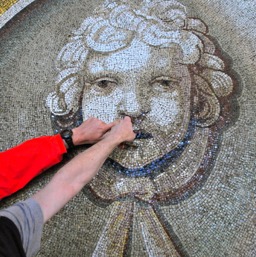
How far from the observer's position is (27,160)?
1.69 m

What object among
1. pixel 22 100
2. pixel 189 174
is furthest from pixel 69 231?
pixel 22 100

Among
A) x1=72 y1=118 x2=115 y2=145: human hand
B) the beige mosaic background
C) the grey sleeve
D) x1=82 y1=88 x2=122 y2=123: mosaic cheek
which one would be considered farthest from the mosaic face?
the grey sleeve

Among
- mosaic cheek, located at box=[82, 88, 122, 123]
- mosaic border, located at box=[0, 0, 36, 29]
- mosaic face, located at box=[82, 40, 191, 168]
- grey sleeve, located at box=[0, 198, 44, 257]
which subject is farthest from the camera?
mosaic border, located at box=[0, 0, 36, 29]

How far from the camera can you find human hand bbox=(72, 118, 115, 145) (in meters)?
1.75

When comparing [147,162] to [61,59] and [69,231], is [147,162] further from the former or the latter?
[61,59]

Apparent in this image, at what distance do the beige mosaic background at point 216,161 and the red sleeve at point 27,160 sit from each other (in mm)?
63

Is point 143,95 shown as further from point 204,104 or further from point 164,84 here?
point 204,104

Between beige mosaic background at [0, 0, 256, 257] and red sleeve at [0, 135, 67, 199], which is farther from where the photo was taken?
red sleeve at [0, 135, 67, 199]

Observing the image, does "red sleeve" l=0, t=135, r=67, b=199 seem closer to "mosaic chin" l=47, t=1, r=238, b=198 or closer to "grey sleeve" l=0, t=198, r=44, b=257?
"mosaic chin" l=47, t=1, r=238, b=198

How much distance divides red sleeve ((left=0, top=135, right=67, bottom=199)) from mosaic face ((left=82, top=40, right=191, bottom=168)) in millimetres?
260

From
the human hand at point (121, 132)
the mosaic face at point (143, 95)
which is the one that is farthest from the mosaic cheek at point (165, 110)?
the human hand at point (121, 132)

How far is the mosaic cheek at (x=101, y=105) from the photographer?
189 centimetres

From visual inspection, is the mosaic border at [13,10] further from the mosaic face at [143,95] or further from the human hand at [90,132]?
the human hand at [90,132]

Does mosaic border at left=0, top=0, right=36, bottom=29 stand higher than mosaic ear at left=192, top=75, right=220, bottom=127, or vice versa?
mosaic border at left=0, top=0, right=36, bottom=29
